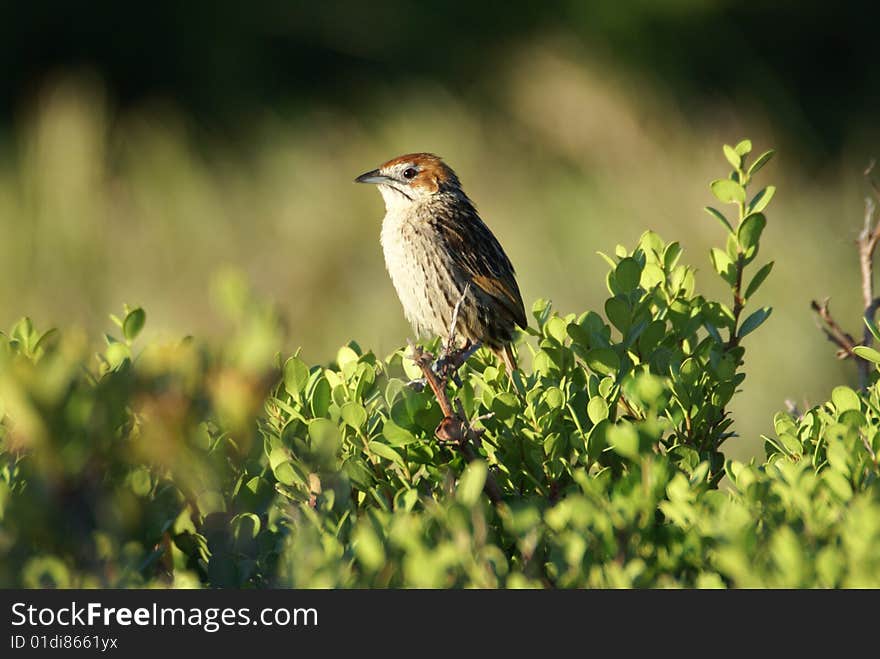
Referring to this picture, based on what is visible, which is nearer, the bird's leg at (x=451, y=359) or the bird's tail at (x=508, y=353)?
the bird's leg at (x=451, y=359)

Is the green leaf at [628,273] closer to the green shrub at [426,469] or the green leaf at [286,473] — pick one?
the green shrub at [426,469]

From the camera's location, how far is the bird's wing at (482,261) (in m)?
3.06

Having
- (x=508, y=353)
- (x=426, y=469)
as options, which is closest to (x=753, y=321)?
(x=426, y=469)

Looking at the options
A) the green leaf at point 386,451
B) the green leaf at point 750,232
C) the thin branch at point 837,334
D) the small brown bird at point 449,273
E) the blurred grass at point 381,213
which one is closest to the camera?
the green leaf at point 386,451

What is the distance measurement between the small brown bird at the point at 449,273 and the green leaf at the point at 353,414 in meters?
1.43

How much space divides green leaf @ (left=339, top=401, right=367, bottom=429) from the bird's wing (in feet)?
5.15

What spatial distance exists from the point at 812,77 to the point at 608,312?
7.99 m

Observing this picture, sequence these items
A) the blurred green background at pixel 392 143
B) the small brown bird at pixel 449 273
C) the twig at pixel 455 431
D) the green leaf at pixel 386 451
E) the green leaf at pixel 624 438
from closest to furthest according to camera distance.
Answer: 1. the green leaf at pixel 624 438
2. the twig at pixel 455 431
3. the green leaf at pixel 386 451
4. the small brown bird at pixel 449 273
5. the blurred green background at pixel 392 143

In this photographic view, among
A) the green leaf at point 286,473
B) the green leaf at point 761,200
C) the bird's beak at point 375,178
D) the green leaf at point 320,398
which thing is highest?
the bird's beak at point 375,178

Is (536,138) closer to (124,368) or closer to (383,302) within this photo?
(383,302)

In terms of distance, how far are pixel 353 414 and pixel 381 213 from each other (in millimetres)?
4096

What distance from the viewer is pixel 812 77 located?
8.87 m

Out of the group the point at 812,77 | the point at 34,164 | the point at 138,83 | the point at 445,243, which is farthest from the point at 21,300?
the point at 812,77

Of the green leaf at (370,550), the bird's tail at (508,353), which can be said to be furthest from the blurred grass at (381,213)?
the green leaf at (370,550)
